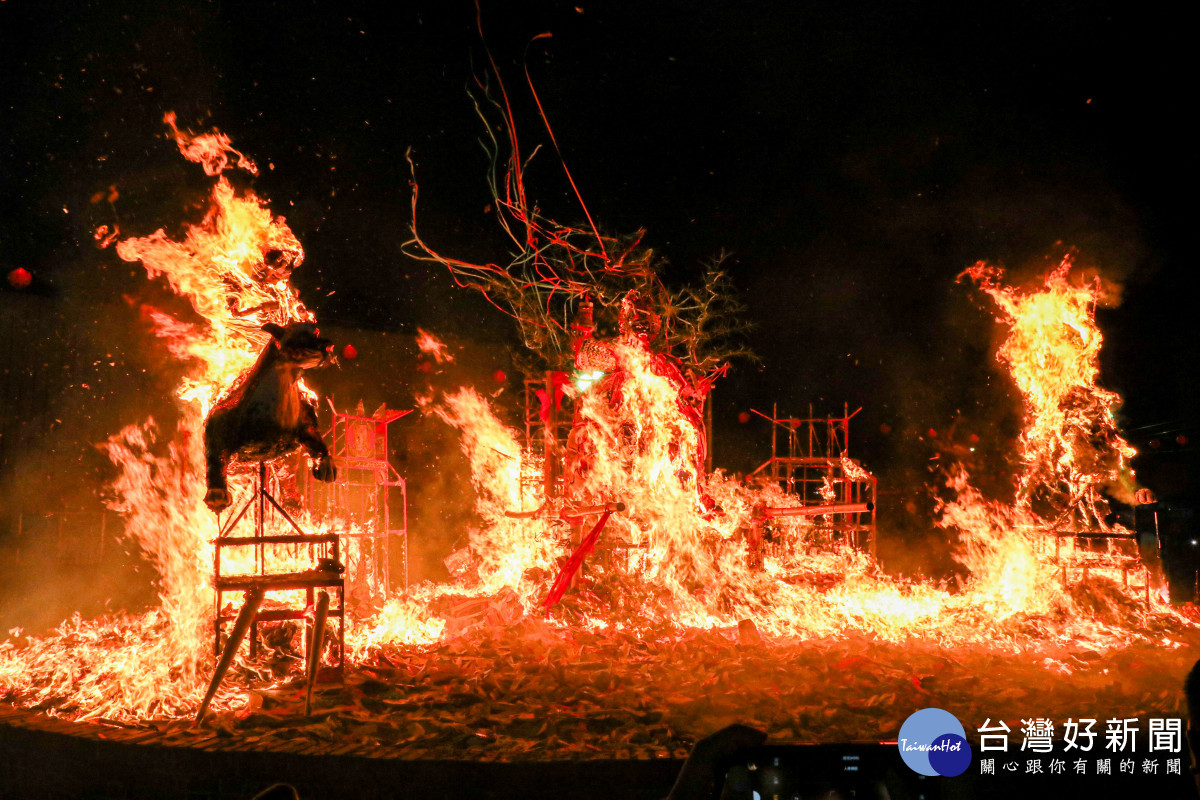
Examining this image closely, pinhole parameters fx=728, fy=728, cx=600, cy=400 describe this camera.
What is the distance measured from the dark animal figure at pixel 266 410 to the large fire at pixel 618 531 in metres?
1.07

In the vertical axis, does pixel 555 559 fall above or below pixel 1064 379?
below

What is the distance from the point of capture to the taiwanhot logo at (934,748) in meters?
1.99

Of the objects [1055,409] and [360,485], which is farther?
[1055,409]

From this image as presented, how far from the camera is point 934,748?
2004mm

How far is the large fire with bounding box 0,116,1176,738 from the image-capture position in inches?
269

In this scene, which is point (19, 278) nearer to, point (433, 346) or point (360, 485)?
point (360, 485)

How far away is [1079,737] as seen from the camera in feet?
14.7

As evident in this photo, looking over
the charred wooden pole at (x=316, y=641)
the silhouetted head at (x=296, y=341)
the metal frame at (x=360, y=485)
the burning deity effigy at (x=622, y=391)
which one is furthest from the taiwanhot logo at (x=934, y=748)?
the metal frame at (x=360, y=485)

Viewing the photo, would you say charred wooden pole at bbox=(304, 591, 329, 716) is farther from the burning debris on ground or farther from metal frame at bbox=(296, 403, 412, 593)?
metal frame at bbox=(296, 403, 412, 593)

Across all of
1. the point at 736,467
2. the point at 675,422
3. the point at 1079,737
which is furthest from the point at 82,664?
the point at 736,467

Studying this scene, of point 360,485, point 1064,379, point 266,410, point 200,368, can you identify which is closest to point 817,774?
point 266,410

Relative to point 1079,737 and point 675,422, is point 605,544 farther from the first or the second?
point 1079,737

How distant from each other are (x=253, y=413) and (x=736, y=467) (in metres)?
16.7

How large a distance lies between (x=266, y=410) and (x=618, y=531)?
592 centimetres
